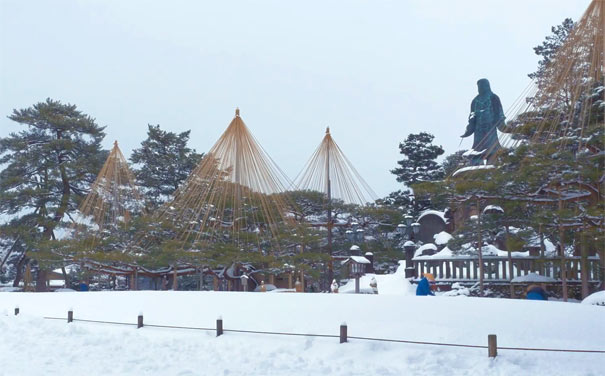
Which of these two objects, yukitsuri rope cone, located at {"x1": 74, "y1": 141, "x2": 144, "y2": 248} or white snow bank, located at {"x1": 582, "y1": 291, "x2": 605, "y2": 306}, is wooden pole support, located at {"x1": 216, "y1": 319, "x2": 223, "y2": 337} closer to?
white snow bank, located at {"x1": 582, "y1": 291, "x2": 605, "y2": 306}

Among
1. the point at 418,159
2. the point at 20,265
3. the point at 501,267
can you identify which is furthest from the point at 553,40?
the point at 20,265

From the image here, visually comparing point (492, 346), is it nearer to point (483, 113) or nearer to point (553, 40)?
point (483, 113)

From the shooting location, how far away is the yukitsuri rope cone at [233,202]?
18.6 meters

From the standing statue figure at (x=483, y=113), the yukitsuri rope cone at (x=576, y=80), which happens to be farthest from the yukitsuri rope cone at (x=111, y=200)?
the yukitsuri rope cone at (x=576, y=80)

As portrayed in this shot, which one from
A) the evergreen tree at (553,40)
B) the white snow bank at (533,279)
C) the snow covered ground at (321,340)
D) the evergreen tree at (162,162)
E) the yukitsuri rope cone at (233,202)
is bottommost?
the snow covered ground at (321,340)

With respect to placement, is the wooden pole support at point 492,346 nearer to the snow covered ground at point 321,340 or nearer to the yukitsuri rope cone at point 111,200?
the snow covered ground at point 321,340

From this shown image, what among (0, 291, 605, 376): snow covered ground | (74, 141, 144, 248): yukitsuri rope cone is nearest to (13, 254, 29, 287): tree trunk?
(74, 141, 144, 248): yukitsuri rope cone

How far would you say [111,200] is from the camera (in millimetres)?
25172

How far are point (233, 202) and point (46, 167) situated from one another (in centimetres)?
1339

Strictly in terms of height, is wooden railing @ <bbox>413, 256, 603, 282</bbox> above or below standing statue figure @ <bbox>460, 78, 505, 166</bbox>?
below

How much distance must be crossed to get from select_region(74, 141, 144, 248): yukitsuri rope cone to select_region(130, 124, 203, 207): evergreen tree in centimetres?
469

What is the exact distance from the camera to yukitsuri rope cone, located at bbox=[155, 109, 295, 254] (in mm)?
18594

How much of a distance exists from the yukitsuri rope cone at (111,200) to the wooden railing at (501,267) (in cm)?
1198

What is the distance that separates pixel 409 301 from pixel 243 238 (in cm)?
877
